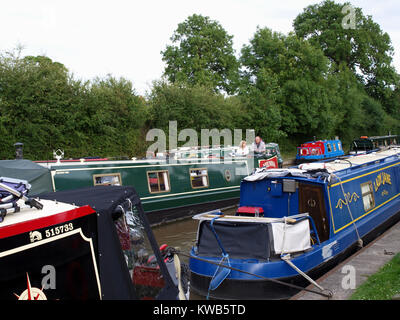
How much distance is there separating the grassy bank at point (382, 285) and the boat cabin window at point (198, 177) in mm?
7851

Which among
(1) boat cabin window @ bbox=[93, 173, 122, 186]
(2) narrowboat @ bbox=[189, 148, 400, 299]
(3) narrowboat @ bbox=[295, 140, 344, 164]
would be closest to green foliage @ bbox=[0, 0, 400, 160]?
(3) narrowboat @ bbox=[295, 140, 344, 164]

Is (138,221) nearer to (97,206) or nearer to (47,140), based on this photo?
(97,206)

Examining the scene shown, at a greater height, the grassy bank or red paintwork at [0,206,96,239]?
red paintwork at [0,206,96,239]

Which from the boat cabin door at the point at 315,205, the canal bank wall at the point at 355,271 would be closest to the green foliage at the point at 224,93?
the boat cabin door at the point at 315,205

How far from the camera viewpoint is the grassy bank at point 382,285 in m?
5.09

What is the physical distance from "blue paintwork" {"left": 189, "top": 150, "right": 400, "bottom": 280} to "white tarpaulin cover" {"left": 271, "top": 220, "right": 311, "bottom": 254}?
159 millimetres

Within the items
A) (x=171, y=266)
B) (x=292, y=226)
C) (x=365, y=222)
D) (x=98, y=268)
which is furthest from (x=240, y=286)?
(x=365, y=222)

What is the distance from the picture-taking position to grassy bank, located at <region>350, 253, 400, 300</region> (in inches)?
200

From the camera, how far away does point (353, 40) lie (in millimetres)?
41500

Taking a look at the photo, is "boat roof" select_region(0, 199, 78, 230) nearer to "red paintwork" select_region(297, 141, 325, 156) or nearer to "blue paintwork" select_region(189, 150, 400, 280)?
"blue paintwork" select_region(189, 150, 400, 280)

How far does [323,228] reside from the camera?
733 centimetres

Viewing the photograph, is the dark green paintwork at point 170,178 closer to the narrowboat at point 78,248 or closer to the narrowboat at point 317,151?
the narrowboat at point 78,248

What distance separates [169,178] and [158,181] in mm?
456

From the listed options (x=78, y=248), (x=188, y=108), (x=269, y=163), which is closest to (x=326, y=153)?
(x=188, y=108)
